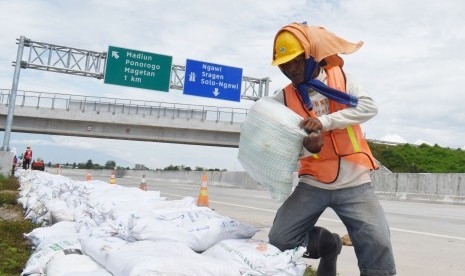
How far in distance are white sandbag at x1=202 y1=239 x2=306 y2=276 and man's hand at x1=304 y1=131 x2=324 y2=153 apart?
0.52 m

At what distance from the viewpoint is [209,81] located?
27.3 m

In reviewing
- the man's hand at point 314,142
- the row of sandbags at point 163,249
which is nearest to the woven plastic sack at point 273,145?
the man's hand at point 314,142

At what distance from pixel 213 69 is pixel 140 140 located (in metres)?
10.3

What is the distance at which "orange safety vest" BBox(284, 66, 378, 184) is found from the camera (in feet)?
8.77

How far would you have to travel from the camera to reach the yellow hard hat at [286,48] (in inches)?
101

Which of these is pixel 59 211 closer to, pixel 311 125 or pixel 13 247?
pixel 13 247

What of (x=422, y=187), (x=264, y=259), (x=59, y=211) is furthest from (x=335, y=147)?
(x=422, y=187)

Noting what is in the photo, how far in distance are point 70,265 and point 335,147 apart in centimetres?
169

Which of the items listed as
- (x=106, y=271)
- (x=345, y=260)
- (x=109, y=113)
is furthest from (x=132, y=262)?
(x=109, y=113)

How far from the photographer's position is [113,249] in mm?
2836

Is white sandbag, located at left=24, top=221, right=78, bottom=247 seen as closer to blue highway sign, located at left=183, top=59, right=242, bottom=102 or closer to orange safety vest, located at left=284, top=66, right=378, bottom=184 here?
orange safety vest, located at left=284, top=66, right=378, bottom=184

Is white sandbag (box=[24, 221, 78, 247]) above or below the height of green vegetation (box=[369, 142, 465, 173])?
below

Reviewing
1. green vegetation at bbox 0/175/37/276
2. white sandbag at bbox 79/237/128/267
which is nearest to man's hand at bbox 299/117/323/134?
white sandbag at bbox 79/237/128/267

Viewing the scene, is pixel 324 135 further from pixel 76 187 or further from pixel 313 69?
pixel 76 187
